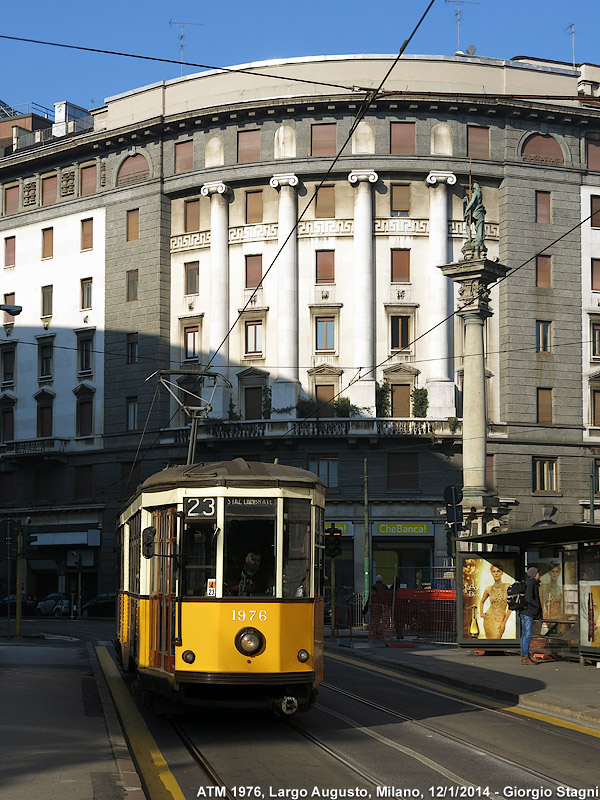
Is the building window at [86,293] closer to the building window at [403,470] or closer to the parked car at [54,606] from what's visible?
the parked car at [54,606]

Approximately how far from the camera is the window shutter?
52.2 metres

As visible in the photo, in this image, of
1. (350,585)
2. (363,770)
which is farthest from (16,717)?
(350,585)

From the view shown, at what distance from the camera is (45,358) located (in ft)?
195

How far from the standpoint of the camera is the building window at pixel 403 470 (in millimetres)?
50750

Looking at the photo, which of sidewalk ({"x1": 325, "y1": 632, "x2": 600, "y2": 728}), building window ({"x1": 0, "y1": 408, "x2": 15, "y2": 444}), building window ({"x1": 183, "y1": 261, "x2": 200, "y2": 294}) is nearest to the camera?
sidewalk ({"x1": 325, "y1": 632, "x2": 600, "y2": 728})

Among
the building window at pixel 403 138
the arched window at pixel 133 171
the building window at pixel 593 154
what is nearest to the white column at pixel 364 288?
the building window at pixel 403 138

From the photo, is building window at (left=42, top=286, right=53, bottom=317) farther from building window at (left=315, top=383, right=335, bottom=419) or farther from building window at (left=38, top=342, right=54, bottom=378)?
building window at (left=315, top=383, right=335, bottom=419)

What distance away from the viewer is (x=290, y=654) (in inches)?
488

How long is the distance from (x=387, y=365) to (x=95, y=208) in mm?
17267

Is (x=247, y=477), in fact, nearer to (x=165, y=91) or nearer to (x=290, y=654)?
(x=290, y=654)

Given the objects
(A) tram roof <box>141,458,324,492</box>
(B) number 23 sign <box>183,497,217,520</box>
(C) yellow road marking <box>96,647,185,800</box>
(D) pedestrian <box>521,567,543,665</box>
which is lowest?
(C) yellow road marking <box>96,647,185,800</box>

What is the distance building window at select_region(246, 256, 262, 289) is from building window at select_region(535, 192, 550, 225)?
1249cm

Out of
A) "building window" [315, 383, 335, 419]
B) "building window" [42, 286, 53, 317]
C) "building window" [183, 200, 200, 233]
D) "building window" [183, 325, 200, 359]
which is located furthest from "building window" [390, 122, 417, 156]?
"building window" [42, 286, 53, 317]

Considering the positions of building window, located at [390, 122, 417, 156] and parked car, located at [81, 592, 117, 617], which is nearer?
parked car, located at [81, 592, 117, 617]
